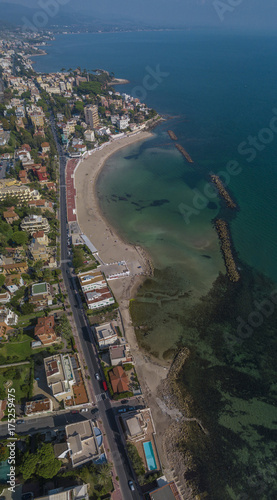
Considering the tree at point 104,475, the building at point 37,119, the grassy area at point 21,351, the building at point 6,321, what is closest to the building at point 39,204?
the building at point 6,321

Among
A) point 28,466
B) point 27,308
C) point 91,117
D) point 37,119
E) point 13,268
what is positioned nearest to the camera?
point 28,466

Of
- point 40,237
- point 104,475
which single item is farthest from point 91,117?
point 104,475

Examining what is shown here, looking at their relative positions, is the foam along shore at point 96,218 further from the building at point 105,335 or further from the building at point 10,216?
the building at point 105,335

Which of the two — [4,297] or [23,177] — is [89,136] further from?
[4,297]

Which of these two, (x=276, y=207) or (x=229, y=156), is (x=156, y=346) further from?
(x=229, y=156)

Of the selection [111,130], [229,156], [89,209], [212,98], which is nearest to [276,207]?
[229,156]
